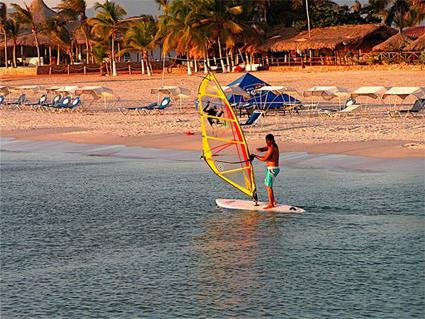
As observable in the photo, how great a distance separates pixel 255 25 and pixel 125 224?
49000 mm

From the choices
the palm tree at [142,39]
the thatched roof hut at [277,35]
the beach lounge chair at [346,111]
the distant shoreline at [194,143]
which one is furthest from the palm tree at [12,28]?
the beach lounge chair at [346,111]

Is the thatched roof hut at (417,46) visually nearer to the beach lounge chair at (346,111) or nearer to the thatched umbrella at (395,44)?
the thatched umbrella at (395,44)

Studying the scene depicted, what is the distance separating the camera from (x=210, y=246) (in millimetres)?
14422

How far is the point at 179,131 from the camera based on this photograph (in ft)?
101

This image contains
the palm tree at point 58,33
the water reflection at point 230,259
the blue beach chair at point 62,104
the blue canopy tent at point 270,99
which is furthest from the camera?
the palm tree at point 58,33

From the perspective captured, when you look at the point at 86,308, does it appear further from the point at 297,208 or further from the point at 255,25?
the point at 255,25

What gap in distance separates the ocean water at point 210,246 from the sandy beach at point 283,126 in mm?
2640

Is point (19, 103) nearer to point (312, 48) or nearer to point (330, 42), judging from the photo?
point (312, 48)

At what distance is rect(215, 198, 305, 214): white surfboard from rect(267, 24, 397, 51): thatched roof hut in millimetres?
41710

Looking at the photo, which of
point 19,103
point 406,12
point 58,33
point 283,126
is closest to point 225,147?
point 283,126

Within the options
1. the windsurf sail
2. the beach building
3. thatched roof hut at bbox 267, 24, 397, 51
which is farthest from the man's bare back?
thatched roof hut at bbox 267, 24, 397, 51

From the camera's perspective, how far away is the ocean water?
11.2m

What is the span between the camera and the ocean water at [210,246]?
1122cm

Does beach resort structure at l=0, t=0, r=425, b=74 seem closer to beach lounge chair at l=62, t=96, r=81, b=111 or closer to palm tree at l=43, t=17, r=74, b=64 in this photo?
palm tree at l=43, t=17, r=74, b=64
